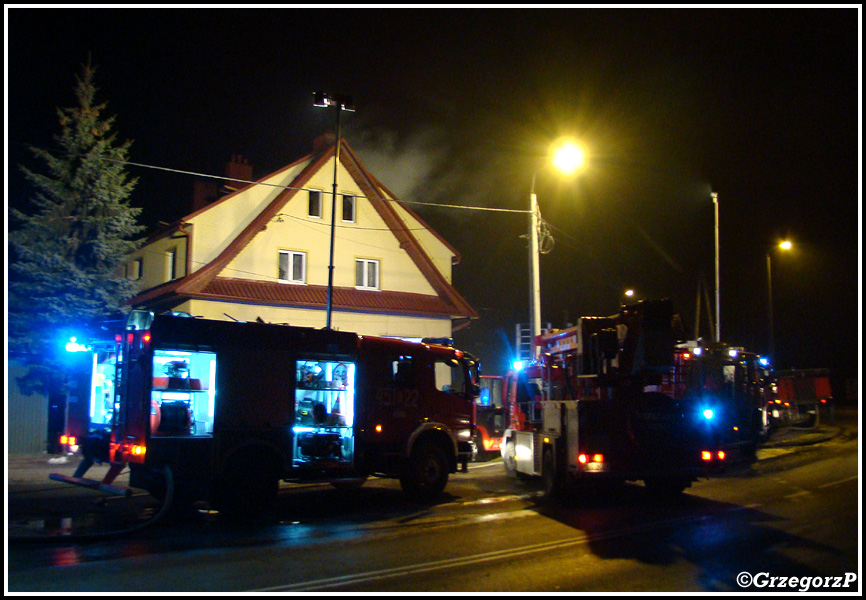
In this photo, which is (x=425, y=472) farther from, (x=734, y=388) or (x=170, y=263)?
(x=170, y=263)

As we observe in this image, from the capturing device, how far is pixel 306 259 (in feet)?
85.8

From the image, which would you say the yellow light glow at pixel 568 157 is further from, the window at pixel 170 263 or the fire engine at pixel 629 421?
the window at pixel 170 263

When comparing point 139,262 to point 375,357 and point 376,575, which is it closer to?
point 375,357

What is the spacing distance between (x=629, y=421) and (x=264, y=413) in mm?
5875

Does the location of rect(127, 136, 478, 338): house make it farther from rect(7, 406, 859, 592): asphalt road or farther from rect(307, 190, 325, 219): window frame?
rect(7, 406, 859, 592): asphalt road

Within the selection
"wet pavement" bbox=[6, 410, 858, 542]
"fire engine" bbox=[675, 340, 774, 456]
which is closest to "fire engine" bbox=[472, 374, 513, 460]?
"fire engine" bbox=[675, 340, 774, 456]

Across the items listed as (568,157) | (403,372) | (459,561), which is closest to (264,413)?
(403,372)

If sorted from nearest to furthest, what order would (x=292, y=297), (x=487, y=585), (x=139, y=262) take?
1. (x=487, y=585)
2. (x=292, y=297)
3. (x=139, y=262)

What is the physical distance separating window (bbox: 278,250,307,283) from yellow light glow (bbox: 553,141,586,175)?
12.0 m

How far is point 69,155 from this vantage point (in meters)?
17.4

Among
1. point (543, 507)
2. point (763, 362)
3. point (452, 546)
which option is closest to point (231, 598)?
point (452, 546)

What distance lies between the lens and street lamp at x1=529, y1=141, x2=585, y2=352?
16.9m

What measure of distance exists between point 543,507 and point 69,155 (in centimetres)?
1415

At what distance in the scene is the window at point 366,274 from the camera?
90.4 feet
